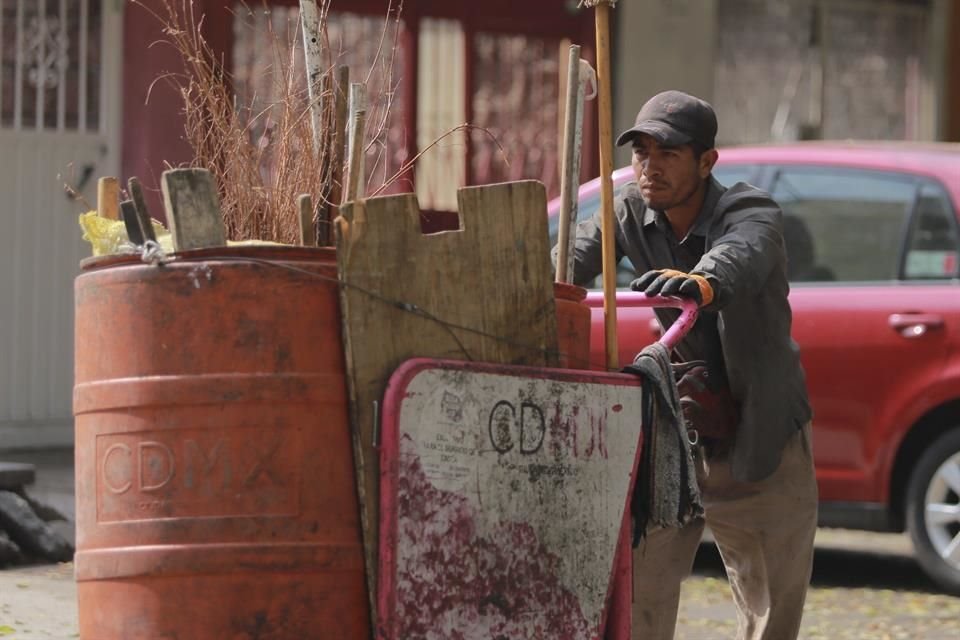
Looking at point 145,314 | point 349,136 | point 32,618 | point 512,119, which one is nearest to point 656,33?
point 512,119

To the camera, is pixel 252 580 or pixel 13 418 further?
pixel 13 418

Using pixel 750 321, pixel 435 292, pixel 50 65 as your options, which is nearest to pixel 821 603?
pixel 750 321

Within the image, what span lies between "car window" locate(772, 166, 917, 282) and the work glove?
3.87m

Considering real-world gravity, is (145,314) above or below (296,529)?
above

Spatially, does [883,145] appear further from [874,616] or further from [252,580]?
[252,580]

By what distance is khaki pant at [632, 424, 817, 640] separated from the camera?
180 inches

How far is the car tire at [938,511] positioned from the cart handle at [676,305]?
12.4 feet

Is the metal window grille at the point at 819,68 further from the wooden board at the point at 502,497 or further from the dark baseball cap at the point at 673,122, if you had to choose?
the wooden board at the point at 502,497

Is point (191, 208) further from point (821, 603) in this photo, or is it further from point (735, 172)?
point (735, 172)

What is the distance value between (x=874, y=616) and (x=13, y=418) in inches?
207

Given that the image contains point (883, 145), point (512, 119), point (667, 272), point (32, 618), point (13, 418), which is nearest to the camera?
point (667, 272)

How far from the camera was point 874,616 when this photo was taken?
695 cm

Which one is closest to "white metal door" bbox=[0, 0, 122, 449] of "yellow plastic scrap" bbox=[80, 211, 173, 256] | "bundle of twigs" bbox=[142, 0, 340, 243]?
"bundle of twigs" bbox=[142, 0, 340, 243]

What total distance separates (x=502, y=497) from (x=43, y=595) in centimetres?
377
